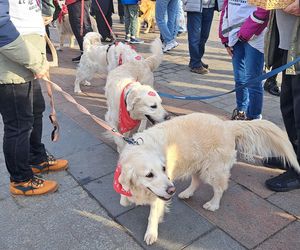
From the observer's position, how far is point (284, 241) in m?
2.63

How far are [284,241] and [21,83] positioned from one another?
8.08ft

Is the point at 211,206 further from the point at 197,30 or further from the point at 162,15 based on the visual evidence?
the point at 162,15

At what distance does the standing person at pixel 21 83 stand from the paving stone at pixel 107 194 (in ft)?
1.25

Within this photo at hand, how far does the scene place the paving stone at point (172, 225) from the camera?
2654 millimetres

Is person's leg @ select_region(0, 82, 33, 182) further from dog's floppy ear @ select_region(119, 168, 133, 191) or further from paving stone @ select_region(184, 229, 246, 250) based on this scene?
paving stone @ select_region(184, 229, 246, 250)

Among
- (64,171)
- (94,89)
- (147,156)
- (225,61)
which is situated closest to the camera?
(147,156)

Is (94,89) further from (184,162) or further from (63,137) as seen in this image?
(184,162)

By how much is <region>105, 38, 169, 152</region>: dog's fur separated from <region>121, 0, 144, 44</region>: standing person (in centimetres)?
379

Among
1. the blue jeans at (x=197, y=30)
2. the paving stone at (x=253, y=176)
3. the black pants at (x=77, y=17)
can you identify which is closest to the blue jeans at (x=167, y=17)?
the blue jeans at (x=197, y=30)

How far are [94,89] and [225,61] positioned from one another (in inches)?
121

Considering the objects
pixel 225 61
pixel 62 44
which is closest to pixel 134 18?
pixel 62 44

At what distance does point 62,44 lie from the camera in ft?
26.7

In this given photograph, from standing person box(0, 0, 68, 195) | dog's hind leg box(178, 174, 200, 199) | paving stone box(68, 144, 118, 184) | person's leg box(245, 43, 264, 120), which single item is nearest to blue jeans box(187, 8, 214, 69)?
person's leg box(245, 43, 264, 120)

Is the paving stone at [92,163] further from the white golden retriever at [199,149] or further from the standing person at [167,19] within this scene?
the standing person at [167,19]
